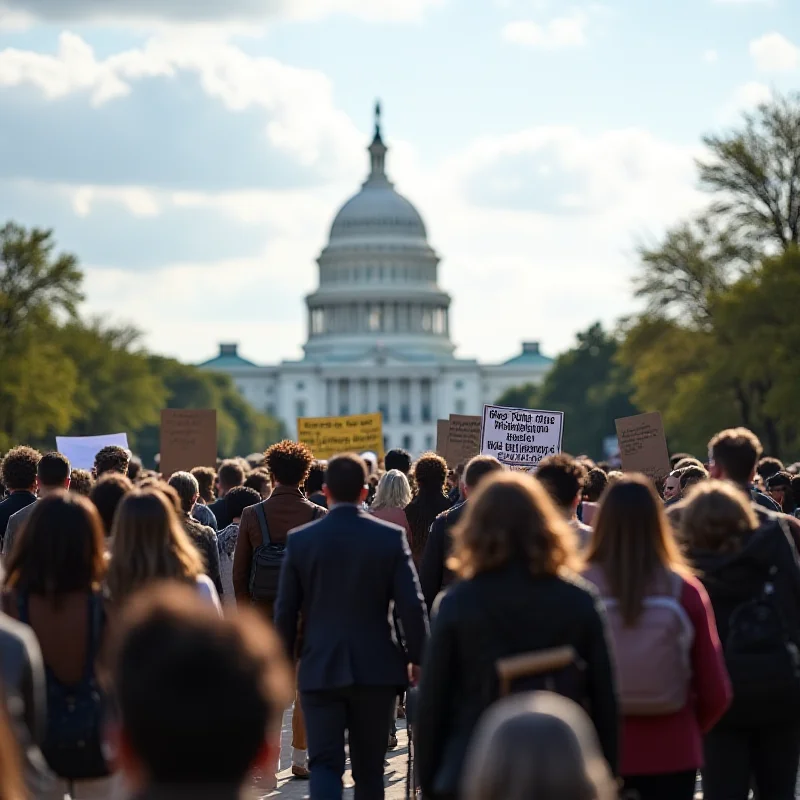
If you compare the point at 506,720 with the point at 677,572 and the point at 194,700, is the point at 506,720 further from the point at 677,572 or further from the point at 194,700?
the point at 677,572

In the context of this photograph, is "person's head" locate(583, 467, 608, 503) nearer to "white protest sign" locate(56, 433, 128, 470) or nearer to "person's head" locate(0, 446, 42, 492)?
"person's head" locate(0, 446, 42, 492)

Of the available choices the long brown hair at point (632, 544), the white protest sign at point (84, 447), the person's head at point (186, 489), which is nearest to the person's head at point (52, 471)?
the person's head at point (186, 489)

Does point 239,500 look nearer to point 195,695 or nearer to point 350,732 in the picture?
point 350,732

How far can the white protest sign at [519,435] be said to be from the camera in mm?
18000

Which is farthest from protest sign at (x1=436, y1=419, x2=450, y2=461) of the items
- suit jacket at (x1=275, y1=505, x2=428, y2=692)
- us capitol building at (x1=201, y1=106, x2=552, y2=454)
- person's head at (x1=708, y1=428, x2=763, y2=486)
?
us capitol building at (x1=201, y1=106, x2=552, y2=454)

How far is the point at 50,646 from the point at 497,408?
11.1 metres

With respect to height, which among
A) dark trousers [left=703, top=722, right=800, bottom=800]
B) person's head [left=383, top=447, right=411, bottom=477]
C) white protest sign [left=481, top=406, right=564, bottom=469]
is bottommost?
dark trousers [left=703, top=722, right=800, bottom=800]

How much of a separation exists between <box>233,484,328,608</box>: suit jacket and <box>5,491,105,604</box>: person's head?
3.77 meters

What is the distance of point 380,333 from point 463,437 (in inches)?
5906

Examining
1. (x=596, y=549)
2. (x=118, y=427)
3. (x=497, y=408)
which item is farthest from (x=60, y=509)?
(x=118, y=427)

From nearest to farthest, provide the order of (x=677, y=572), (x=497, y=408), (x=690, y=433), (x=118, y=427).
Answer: (x=677, y=572) < (x=497, y=408) < (x=690, y=433) < (x=118, y=427)

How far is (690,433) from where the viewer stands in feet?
169

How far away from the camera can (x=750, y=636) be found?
753 cm

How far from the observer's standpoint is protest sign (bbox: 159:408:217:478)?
2156 cm
